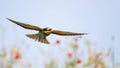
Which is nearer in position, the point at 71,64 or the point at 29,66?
the point at 29,66

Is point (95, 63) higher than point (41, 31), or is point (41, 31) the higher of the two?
point (41, 31)

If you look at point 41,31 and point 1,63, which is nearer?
point 41,31

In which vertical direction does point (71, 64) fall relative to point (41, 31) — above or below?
below

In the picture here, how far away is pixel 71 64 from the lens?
401 cm

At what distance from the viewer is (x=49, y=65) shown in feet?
12.8

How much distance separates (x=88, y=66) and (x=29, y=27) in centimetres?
324

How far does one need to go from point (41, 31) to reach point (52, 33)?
3cm

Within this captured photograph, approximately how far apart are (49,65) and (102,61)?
61 cm

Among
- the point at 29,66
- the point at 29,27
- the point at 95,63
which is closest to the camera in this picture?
the point at 29,27

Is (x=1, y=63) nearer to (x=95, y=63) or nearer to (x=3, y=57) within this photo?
(x=3, y=57)

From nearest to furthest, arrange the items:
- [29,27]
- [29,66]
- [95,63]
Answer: [29,27], [29,66], [95,63]

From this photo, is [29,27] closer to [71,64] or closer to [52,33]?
[52,33]

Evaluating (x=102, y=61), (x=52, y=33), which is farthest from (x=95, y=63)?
(x=52, y=33)

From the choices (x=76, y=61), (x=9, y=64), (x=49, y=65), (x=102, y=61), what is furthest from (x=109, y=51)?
(x=9, y=64)
